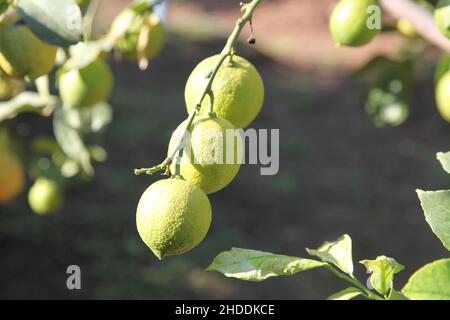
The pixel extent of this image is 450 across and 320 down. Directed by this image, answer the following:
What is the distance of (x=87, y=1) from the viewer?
1.03 m

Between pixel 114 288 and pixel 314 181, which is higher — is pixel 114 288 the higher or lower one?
the lower one

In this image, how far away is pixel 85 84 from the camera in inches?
39.7

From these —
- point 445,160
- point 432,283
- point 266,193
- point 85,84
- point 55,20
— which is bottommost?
point 432,283

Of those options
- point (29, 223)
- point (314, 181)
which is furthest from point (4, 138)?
point (314, 181)

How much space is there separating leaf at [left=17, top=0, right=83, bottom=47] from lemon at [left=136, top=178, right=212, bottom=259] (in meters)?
0.17

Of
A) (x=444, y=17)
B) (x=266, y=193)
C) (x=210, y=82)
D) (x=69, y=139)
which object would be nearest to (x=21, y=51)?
(x=210, y=82)

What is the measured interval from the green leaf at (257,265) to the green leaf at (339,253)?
0.05 meters

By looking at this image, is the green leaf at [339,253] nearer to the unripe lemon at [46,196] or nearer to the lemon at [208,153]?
the lemon at [208,153]

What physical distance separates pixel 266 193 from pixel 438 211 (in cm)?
272

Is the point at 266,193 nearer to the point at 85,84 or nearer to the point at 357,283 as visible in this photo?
the point at 85,84

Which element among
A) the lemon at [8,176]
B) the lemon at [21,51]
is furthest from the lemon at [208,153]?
the lemon at [8,176]

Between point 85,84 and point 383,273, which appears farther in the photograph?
point 85,84

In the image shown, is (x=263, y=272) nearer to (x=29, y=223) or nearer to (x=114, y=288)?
(x=114, y=288)

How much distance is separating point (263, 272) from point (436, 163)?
296 cm
